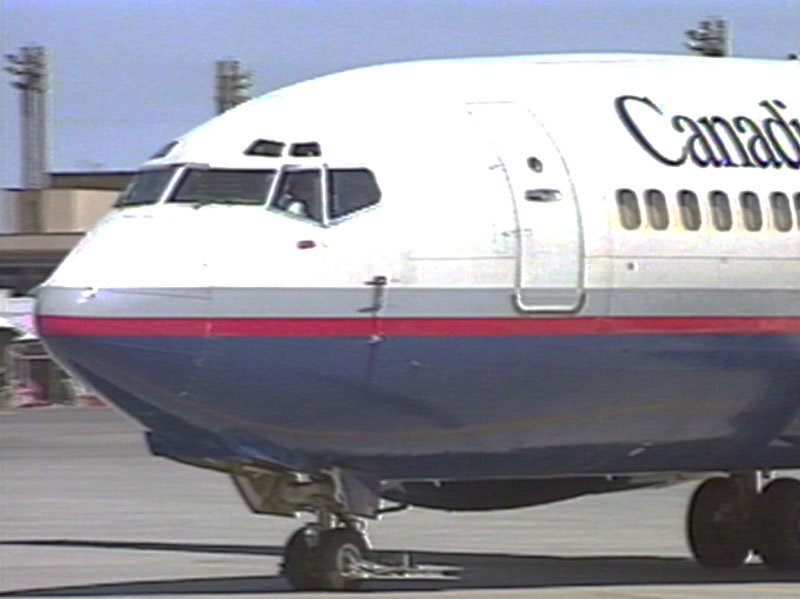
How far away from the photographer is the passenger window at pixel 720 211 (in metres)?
18.2

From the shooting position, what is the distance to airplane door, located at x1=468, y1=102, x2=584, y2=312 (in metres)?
17.2

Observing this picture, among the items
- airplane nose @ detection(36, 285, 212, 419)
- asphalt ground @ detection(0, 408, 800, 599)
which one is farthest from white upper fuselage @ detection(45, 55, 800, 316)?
asphalt ground @ detection(0, 408, 800, 599)

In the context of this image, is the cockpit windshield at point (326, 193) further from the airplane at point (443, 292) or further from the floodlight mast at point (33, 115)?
the floodlight mast at point (33, 115)

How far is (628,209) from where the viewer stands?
1775 cm

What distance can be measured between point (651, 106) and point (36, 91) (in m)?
87.8

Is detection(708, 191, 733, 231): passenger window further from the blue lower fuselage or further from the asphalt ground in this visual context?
the asphalt ground

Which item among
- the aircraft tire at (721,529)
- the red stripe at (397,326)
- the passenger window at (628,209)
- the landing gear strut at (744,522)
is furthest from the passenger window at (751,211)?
the aircraft tire at (721,529)

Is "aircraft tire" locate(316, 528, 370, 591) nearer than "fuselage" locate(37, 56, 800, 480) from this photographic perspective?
No

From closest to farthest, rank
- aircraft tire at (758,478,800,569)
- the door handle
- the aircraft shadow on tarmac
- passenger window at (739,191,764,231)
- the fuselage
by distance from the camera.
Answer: the fuselage < the door handle < the aircraft shadow on tarmac < passenger window at (739,191,764,231) < aircraft tire at (758,478,800,569)

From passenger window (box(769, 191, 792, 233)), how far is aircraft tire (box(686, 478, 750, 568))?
260cm

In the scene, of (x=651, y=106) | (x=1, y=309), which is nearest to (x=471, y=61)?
(x=651, y=106)

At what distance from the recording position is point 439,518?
1021 inches

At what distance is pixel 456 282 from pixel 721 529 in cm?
422

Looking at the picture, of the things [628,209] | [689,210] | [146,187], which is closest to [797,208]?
[689,210]
